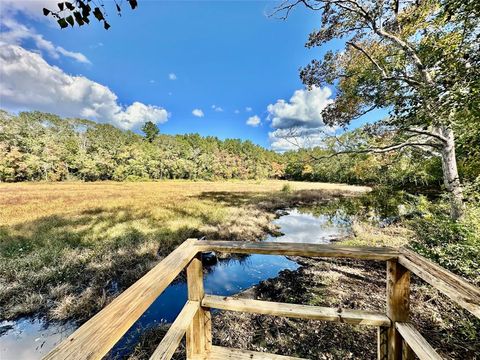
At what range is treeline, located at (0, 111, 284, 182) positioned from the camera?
36.2 meters

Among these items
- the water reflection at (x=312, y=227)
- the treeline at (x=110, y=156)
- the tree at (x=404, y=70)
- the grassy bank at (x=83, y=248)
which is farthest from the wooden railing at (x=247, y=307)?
the treeline at (x=110, y=156)

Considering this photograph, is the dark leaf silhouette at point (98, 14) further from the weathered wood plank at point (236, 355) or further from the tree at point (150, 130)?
the tree at point (150, 130)

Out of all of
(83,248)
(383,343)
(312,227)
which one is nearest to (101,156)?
(83,248)

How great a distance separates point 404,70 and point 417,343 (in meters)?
6.84

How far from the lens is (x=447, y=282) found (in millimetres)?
1208

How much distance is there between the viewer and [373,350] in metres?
2.83

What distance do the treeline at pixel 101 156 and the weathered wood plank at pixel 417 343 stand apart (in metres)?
47.2

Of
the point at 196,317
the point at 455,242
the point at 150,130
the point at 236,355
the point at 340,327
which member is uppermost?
the point at 150,130

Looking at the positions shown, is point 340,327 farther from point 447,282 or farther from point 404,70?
point 404,70

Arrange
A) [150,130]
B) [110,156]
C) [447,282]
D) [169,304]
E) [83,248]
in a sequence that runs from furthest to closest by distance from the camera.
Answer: [150,130] < [110,156] < [83,248] < [169,304] < [447,282]

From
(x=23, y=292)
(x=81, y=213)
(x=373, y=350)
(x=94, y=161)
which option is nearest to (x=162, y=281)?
(x=373, y=350)

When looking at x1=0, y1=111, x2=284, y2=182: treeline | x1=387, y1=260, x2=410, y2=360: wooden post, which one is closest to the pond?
x1=387, y1=260, x2=410, y2=360: wooden post

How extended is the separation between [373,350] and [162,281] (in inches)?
119

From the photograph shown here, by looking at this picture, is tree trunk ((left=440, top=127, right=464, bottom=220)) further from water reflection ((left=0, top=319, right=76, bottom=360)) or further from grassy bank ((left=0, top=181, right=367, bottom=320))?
water reflection ((left=0, top=319, right=76, bottom=360))
